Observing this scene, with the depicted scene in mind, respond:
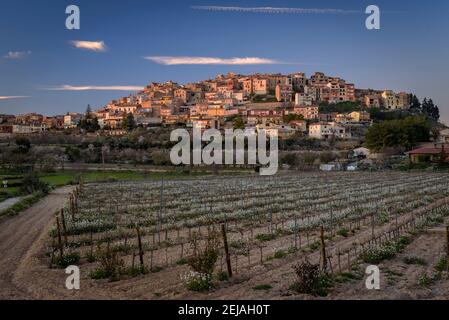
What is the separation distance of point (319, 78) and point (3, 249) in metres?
150

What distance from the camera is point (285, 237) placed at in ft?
55.8

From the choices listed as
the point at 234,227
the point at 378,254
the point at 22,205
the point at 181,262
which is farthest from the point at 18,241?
the point at 22,205

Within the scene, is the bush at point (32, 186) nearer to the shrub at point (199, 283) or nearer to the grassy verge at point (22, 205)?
the grassy verge at point (22, 205)

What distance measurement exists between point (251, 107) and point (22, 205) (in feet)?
343

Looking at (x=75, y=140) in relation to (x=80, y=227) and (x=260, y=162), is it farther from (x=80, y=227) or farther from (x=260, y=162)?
(x=80, y=227)

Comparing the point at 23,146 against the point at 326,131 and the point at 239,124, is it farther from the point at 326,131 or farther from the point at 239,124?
the point at 326,131

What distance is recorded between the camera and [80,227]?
1886cm

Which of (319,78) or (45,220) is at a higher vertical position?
(319,78)

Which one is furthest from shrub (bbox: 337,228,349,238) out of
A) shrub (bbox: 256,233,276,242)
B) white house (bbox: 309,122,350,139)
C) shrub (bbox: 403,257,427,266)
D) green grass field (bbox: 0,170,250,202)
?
white house (bbox: 309,122,350,139)

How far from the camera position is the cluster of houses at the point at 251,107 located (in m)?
112

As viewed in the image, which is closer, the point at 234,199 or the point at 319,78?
the point at 234,199

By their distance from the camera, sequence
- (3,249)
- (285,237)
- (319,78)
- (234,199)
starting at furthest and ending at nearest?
(319,78) < (234,199) < (285,237) < (3,249)

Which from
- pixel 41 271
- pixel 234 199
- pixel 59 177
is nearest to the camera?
pixel 41 271
